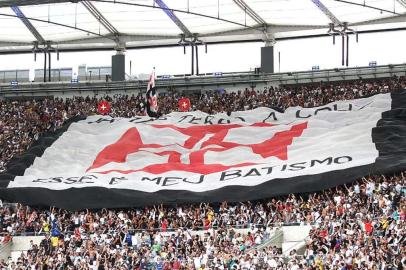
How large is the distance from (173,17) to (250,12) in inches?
182

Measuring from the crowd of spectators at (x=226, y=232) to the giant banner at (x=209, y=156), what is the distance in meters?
0.63

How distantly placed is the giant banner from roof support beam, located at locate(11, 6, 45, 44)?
324 inches

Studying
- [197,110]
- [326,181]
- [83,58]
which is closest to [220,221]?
[326,181]

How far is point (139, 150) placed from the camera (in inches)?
1778

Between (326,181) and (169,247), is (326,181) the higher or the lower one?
the higher one

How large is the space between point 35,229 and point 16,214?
6.47ft

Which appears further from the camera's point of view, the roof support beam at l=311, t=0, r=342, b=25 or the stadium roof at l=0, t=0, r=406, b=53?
the stadium roof at l=0, t=0, r=406, b=53

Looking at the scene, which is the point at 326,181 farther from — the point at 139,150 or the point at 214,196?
the point at 139,150

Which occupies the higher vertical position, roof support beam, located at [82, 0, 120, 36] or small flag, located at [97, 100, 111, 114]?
roof support beam, located at [82, 0, 120, 36]

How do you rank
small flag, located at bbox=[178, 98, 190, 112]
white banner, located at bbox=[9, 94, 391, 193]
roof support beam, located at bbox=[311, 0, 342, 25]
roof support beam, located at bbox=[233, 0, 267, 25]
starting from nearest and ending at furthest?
1. white banner, located at bbox=[9, 94, 391, 193]
2. roof support beam, located at bbox=[311, 0, 342, 25]
3. roof support beam, located at bbox=[233, 0, 267, 25]
4. small flag, located at bbox=[178, 98, 190, 112]

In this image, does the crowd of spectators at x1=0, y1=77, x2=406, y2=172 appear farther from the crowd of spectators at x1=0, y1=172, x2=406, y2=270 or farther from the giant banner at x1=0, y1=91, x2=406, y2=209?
the crowd of spectators at x1=0, y1=172, x2=406, y2=270

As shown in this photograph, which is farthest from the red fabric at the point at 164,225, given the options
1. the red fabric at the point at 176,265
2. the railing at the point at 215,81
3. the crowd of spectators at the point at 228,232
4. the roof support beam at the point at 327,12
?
the railing at the point at 215,81

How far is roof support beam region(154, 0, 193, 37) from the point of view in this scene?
5100cm

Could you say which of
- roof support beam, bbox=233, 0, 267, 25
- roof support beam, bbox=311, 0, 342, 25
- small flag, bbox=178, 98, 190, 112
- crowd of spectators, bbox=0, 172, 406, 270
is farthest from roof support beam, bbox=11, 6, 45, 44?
roof support beam, bbox=311, 0, 342, 25
